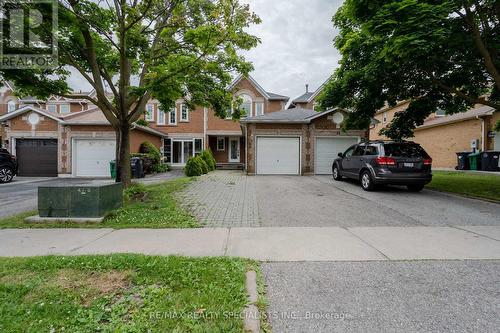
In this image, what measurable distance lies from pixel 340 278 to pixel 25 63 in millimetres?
9725

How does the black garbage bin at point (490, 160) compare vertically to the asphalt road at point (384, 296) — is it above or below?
above

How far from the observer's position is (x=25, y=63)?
7.25 m

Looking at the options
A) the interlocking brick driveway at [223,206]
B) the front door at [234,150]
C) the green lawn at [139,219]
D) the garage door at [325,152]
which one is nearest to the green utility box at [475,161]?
the garage door at [325,152]

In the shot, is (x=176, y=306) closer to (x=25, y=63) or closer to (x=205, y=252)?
(x=205, y=252)

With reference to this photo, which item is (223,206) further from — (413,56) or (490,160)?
(490,160)

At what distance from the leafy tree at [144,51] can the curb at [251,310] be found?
19.7 ft

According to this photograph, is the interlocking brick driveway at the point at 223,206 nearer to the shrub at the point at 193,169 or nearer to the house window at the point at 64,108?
the shrub at the point at 193,169

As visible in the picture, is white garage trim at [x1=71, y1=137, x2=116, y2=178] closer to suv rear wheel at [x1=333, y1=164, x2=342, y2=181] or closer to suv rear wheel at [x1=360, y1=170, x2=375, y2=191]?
suv rear wheel at [x1=333, y1=164, x2=342, y2=181]

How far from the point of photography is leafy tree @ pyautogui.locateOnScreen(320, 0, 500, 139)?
6.50m

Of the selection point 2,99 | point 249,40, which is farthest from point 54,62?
point 2,99

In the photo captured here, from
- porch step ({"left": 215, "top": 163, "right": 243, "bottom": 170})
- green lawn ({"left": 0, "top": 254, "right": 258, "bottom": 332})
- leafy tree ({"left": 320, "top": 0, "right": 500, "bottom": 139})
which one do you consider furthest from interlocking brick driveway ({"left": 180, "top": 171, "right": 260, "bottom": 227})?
porch step ({"left": 215, "top": 163, "right": 243, "bottom": 170})

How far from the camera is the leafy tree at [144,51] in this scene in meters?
6.91

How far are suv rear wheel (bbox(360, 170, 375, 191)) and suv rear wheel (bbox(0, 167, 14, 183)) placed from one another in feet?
59.3

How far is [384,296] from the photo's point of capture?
2.72 meters
